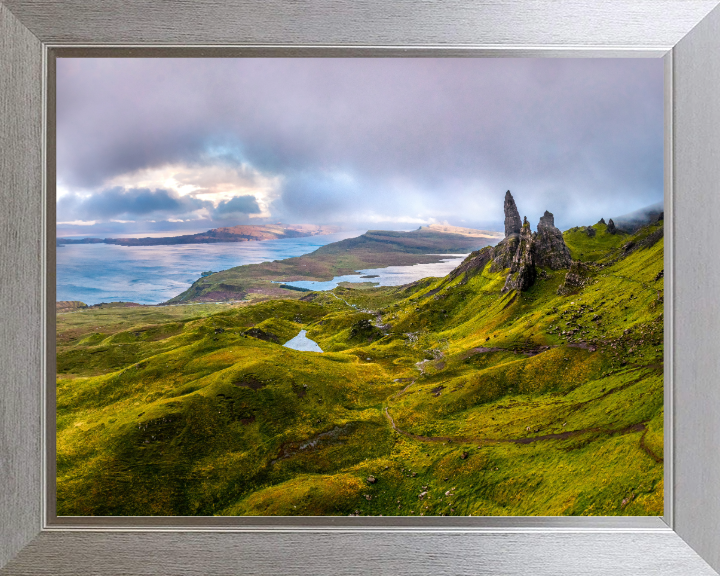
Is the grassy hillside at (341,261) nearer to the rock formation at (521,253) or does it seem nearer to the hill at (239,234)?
the rock formation at (521,253)

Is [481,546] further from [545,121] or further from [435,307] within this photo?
[545,121]

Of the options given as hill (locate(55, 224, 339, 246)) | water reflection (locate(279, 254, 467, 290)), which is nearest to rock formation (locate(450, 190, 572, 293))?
water reflection (locate(279, 254, 467, 290))

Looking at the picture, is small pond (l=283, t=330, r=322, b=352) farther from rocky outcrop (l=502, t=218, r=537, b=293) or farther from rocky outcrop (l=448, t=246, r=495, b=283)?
rocky outcrop (l=502, t=218, r=537, b=293)

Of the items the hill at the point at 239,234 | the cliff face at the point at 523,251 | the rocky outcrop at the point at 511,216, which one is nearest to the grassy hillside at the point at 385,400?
the cliff face at the point at 523,251

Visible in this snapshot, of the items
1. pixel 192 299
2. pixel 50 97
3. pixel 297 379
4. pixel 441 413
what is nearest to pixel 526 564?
pixel 441 413

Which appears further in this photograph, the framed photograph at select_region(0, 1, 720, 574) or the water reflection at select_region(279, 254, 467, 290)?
the water reflection at select_region(279, 254, 467, 290)

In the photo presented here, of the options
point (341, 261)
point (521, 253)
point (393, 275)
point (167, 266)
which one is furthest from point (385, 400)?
point (167, 266)

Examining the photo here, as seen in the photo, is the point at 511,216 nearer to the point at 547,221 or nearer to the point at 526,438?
the point at 547,221
